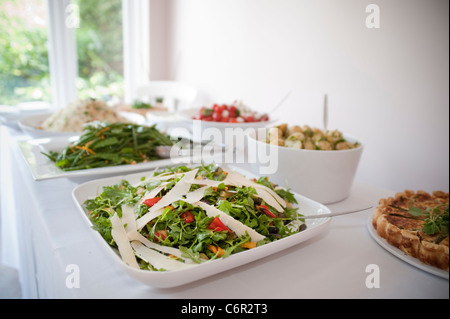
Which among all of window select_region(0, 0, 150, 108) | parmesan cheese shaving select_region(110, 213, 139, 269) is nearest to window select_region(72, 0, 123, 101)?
window select_region(0, 0, 150, 108)

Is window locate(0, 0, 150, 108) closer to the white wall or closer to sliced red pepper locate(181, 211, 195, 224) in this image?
the white wall

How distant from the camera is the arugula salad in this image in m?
0.68

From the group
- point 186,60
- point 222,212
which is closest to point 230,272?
point 222,212

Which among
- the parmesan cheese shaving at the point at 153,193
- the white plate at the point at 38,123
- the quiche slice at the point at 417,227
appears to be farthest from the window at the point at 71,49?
the quiche slice at the point at 417,227

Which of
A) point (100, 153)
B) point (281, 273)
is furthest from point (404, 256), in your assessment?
point (100, 153)

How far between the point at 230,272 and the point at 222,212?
13 cm

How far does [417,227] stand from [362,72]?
1.91m

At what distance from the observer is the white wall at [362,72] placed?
6.81ft

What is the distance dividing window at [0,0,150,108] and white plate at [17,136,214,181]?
2841mm

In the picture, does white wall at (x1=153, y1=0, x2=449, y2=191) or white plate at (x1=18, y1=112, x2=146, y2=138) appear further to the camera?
white wall at (x1=153, y1=0, x2=449, y2=191)

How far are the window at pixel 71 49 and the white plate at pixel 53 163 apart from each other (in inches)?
112

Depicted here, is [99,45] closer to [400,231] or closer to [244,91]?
[244,91]

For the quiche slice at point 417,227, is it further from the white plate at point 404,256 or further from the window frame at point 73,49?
the window frame at point 73,49

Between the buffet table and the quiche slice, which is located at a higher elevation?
the quiche slice
